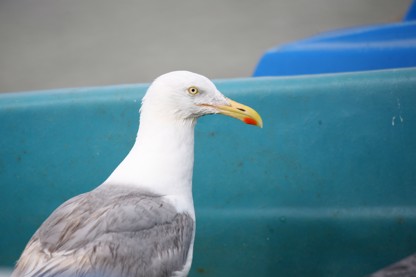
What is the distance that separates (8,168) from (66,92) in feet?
0.95

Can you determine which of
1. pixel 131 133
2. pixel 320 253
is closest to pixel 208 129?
pixel 131 133

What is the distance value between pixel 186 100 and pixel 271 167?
0.52m

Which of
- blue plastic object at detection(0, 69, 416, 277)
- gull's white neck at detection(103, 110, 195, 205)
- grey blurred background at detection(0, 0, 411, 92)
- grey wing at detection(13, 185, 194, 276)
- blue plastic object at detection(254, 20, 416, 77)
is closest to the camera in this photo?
grey wing at detection(13, 185, 194, 276)

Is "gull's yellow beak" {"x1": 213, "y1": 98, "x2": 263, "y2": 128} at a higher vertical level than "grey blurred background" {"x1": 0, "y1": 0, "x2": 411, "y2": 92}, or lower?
higher

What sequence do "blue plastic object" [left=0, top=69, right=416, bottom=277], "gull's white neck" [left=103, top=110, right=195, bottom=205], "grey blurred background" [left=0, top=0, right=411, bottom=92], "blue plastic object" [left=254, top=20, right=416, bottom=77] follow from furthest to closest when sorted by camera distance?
"grey blurred background" [left=0, top=0, right=411, bottom=92], "blue plastic object" [left=254, top=20, right=416, bottom=77], "blue plastic object" [left=0, top=69, right=416, bottom=277], "gull's white neck" [left=103, top=110, right=195, bottom=205]

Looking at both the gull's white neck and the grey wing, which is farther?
the gull's white neck

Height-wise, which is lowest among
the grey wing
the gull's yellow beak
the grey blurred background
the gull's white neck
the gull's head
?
the grey blurred background

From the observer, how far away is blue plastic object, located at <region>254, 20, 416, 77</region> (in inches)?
86.7

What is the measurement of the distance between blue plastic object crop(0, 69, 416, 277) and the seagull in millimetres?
422

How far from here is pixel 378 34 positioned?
256 centimetres

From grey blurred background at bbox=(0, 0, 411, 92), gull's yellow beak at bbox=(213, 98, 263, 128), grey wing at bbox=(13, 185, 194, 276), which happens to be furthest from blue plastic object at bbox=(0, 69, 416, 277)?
grey blurred background at bbox=(0, 0, 411, 92)

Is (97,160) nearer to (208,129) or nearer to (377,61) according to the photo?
(208,129)

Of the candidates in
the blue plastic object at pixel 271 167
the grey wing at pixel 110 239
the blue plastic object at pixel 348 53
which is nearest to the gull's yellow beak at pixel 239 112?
the grey wing at pixel 110 239

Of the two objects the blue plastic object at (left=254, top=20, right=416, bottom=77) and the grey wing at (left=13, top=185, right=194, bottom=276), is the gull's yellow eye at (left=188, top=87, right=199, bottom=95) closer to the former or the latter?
the grey wing at (left=13, top=185, right=194, bottom=276)
